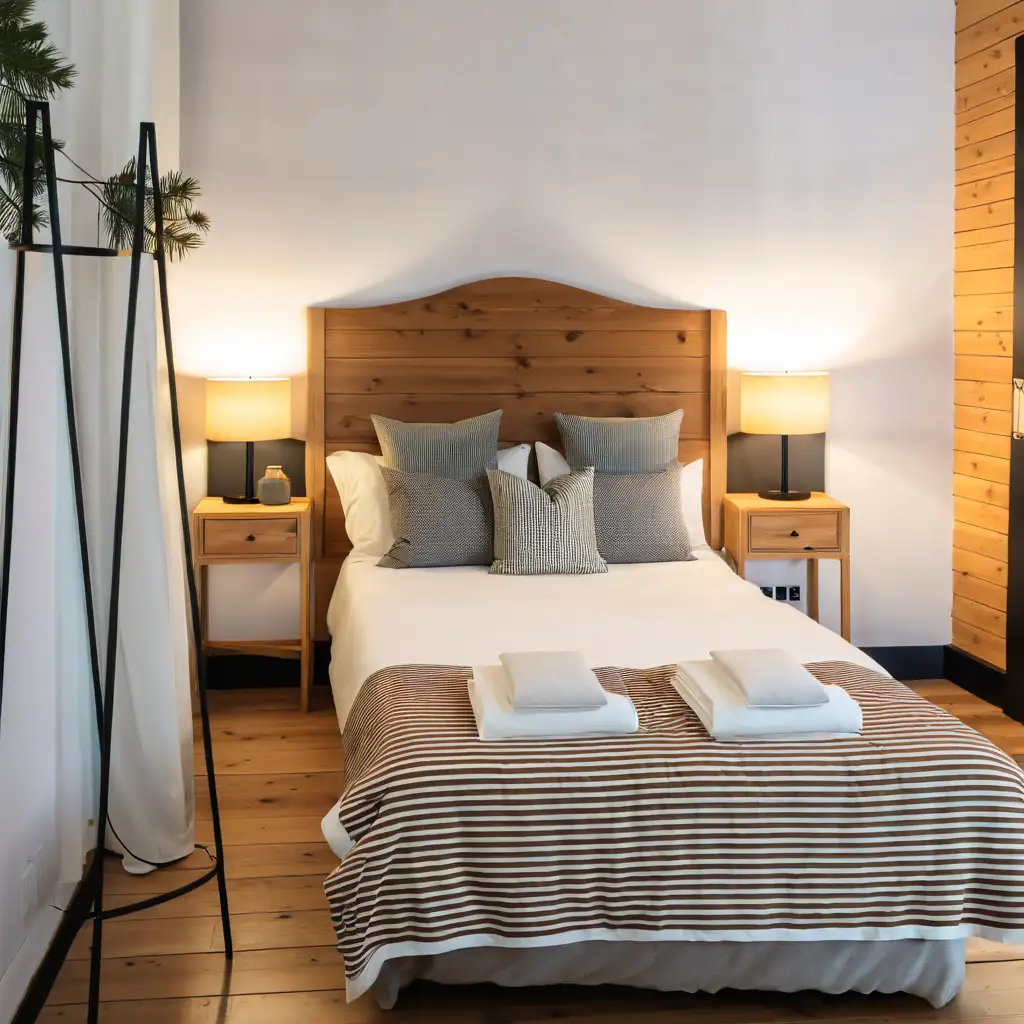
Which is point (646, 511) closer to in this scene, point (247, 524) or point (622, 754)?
point (247, 524)

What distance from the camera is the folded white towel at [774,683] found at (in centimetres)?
240

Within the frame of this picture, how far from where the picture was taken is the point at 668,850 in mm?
2234

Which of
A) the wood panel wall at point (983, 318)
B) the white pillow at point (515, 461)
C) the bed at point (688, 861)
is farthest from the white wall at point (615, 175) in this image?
the bed at point (688, 861)

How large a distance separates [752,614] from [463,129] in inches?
85.9

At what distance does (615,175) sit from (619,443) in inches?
41.5

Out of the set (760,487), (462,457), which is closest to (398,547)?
(462,457)

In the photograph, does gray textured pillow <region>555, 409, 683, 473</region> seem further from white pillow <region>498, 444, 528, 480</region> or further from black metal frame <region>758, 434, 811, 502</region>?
black metal frame <region>758, 434, 811, 502</region>

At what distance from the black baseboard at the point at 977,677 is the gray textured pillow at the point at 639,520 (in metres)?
1.24

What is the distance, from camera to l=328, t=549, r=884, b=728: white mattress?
9.77 feet

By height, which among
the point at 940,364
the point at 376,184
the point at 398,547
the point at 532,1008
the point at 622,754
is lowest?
the point at 532,1008

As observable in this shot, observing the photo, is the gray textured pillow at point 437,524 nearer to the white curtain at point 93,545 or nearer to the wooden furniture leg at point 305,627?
the wooden furniture leg at point 305,627

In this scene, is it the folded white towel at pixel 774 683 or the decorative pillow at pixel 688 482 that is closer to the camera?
the folded white towel at pixel 774 683

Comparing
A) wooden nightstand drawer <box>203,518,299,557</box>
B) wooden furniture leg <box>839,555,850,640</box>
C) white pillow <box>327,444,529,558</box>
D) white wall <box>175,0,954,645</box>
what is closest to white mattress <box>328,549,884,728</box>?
white pillow <box>327,444,529,558</box>

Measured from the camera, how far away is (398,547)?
13.0 feet
